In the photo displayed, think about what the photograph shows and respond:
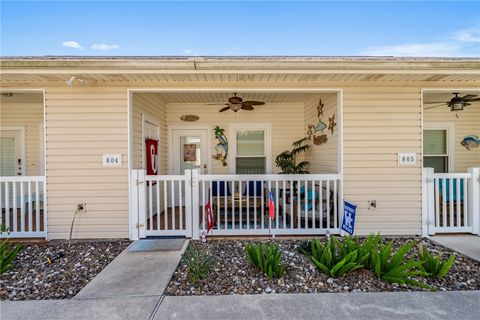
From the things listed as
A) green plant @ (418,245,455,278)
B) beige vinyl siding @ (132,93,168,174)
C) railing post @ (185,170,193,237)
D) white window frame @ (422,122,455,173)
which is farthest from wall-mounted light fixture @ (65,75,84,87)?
white window frame @ (422,122,455,173)

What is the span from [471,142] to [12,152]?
38.3 ft

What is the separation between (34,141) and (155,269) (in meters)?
5.60

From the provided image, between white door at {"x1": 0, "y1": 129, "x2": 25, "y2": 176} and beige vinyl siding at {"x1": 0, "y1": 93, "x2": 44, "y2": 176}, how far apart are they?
0.44 feet

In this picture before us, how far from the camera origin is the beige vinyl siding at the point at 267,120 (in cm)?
644

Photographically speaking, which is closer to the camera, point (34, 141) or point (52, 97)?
point (52, 97)

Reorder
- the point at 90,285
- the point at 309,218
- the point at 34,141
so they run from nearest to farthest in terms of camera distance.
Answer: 1. the point at 90,285
2. the point at 309,218
3. the point at 34,141

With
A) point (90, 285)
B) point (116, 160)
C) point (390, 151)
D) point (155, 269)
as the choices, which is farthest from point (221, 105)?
point (90, 285)

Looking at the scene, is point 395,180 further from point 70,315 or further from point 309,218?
point 70,315

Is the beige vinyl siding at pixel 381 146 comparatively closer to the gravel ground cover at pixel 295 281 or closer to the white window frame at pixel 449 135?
the gravel ground cover at pixel 295 281

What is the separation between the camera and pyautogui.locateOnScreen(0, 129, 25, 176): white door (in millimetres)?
6230

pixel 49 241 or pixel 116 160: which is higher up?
pixel 116 160

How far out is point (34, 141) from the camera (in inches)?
246

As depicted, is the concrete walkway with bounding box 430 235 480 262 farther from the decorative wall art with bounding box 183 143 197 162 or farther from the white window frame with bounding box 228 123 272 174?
the decorative wall art with bounding box 183 143 197 162

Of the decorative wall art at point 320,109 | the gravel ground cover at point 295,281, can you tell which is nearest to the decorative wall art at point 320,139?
the decorative wall art at point 320,109
